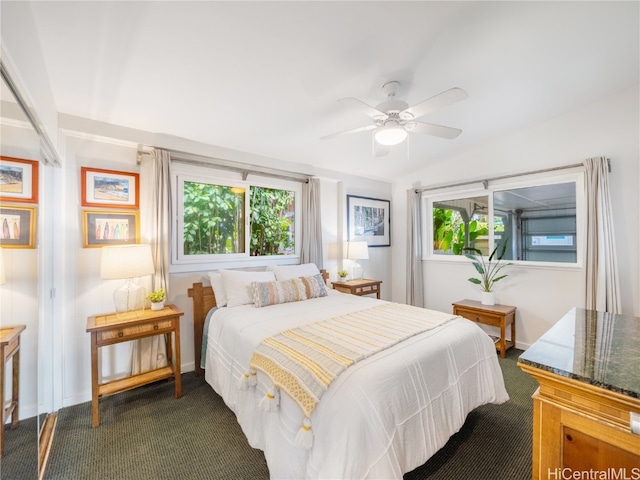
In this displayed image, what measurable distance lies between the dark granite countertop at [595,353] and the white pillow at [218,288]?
Result: 7.99 feet

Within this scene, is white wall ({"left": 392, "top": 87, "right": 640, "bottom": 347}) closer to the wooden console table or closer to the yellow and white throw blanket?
the yellow and white throw blanket

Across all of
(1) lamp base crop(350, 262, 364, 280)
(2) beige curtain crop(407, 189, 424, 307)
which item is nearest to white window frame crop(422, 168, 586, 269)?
(2) beige curtain crop(407, 189, 424, 307)

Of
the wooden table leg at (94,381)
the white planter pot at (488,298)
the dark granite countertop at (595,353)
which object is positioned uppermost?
the dark granite countertop at (595,353)

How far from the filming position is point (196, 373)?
292 centimetres

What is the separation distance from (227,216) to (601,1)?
349 cm

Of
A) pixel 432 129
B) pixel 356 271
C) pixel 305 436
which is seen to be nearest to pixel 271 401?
pixel 305 436

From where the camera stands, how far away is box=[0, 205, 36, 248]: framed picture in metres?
1.23

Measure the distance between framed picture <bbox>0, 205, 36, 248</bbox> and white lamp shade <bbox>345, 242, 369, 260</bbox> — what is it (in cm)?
319

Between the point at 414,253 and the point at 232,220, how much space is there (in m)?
2.77

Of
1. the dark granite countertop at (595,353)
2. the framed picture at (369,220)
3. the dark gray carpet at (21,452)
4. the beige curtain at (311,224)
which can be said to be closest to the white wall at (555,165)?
the framed picture at (369,220)

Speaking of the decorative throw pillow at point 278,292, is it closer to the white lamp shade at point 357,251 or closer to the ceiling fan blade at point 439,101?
the white lamp shade at point 357,251

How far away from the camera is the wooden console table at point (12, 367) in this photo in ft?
3.84

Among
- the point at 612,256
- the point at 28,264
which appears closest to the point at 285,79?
the point at 28,264

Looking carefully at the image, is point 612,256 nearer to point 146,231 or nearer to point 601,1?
point 601,1
